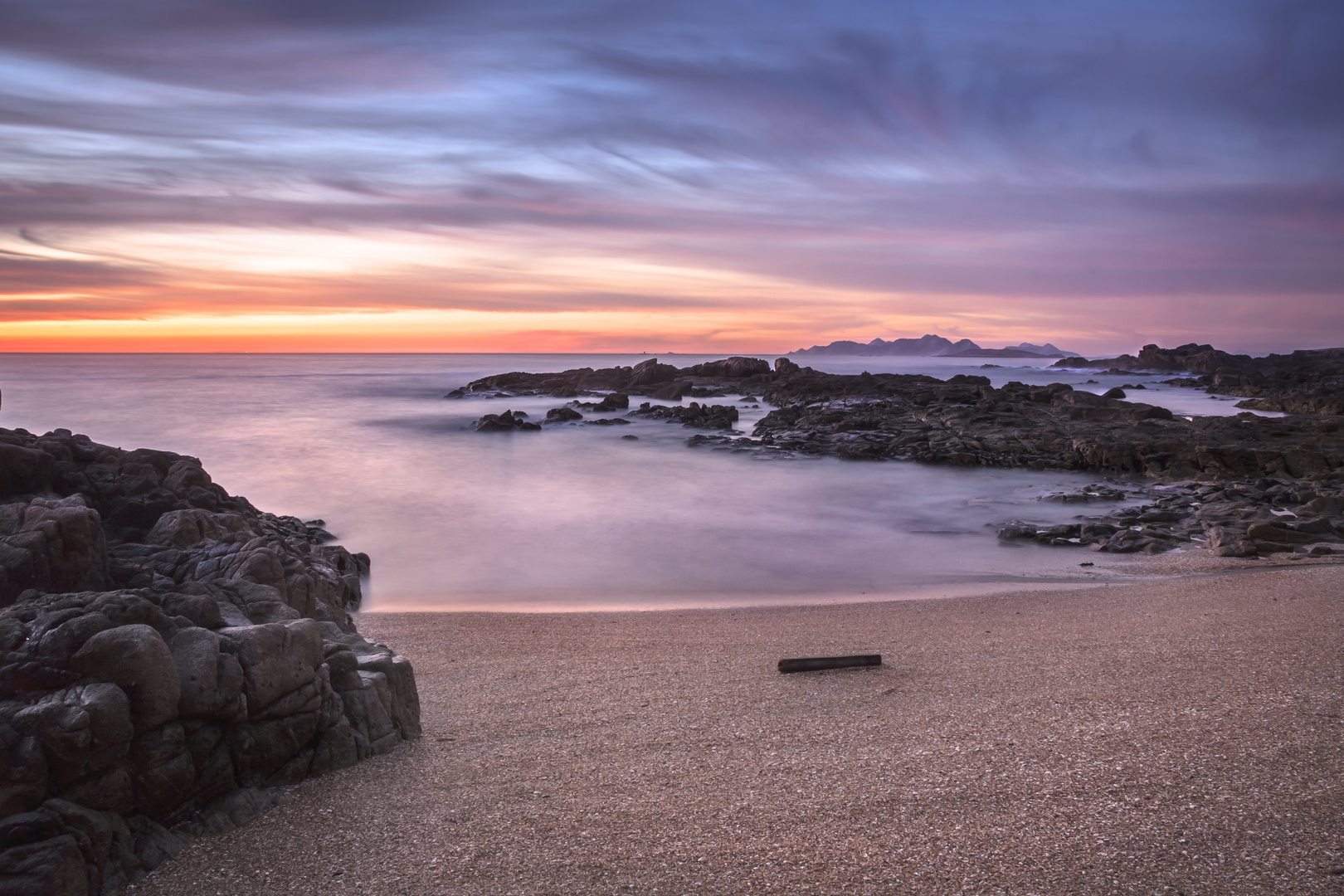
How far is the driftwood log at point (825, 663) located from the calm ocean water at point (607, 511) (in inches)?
142

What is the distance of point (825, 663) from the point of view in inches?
227

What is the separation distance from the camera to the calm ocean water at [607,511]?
10.4 meters

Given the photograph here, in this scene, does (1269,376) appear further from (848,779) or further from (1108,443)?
(848,779)

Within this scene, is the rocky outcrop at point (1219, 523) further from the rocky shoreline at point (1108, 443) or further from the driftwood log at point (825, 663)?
the driftwood log at point (825, 663)

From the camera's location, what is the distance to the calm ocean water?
10.4 metres

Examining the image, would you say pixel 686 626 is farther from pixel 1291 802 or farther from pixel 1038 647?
pixel 1291 802

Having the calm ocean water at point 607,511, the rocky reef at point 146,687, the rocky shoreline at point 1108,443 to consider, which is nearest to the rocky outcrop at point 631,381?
the rocky shoreline at point 1108,443

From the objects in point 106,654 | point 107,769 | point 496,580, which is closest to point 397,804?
point 107,769

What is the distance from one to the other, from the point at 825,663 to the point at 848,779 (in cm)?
196

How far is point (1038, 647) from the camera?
6262 millimetres

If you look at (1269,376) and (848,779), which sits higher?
(1269,376)

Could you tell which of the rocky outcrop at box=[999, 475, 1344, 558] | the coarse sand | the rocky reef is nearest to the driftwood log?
the coarse sand

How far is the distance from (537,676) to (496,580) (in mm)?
5191

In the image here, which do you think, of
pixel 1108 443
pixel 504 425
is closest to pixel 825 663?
pixel 1108 443
